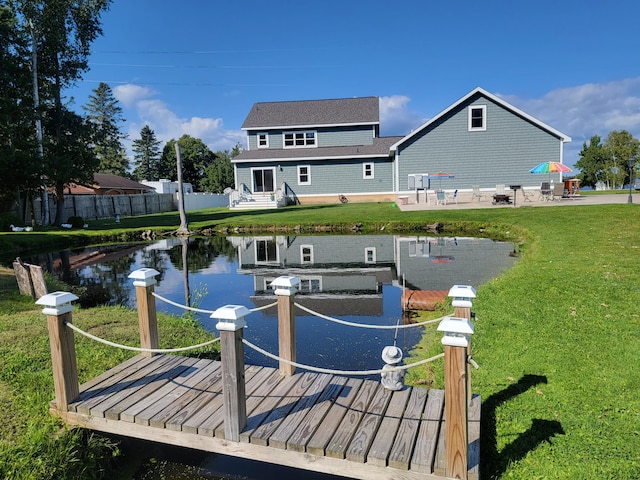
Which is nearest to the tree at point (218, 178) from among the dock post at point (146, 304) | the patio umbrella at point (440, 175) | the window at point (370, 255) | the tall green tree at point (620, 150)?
the patio umbrella at point (440, 175)

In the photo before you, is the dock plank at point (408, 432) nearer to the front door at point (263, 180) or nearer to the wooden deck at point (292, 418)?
the wooden deck at point (292, 418)

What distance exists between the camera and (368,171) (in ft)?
108

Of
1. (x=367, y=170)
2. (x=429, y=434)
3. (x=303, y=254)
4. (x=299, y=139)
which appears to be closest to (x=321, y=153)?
(x=299, y=139)

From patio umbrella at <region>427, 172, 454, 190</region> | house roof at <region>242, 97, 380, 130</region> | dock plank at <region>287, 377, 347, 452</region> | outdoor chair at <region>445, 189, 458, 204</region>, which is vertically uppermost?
house roof at <region>242, 97, 380, 130</region>

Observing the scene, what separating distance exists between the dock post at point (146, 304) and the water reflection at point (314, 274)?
5.65 feet

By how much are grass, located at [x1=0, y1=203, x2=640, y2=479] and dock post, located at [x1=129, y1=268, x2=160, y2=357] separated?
0.80 meters

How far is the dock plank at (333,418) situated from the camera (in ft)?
11.2

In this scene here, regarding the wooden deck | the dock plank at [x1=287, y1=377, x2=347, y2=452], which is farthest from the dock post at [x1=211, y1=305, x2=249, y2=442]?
the dock plank at [x1=287, y1=377, x2=347, y2=452]

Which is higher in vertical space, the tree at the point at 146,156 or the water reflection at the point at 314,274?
the tree at the point at 146,156

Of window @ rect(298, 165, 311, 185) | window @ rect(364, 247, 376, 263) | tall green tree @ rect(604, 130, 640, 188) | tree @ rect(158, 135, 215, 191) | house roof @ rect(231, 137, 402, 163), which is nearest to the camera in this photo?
window @ rect(364, 247, 376, 263)

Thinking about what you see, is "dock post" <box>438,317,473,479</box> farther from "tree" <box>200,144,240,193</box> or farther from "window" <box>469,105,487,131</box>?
"tree" <box>200,144,240,193</box>

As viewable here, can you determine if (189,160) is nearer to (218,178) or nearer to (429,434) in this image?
(218,178)

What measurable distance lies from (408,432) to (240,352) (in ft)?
4.79

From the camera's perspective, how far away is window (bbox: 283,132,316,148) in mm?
34781
